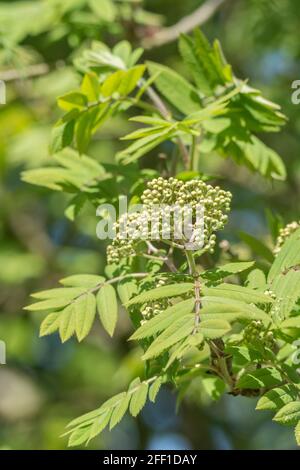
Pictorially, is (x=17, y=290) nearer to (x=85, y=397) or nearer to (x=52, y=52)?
(x=85, y=397)

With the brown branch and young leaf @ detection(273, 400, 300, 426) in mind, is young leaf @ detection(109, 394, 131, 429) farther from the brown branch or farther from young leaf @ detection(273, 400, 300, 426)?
the brown branch

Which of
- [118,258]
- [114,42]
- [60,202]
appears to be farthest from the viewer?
[60,202]

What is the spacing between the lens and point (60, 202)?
17.1ft

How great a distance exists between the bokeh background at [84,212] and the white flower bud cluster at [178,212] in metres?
1.29

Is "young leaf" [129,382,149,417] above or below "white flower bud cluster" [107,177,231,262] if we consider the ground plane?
below

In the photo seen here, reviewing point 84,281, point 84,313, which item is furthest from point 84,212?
point 84,313

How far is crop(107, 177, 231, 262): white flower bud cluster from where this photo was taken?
165cm

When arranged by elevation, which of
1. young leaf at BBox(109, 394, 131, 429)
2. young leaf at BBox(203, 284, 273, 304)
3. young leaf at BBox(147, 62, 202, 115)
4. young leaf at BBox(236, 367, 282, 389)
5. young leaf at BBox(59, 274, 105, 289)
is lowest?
young leaf at BBox(109, 394, 131, 429)

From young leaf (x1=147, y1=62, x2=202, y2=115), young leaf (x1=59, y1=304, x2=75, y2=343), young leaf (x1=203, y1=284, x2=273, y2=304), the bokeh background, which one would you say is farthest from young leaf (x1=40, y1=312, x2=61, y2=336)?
the bokeh background

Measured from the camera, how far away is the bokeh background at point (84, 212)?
3375 mm

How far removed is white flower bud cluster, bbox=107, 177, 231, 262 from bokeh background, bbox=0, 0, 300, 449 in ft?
4.22

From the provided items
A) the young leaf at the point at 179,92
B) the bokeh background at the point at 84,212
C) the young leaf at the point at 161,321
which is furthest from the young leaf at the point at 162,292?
the bokeh background at the point at 84,212
